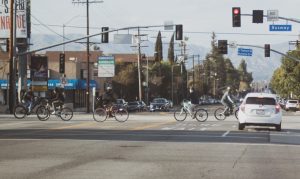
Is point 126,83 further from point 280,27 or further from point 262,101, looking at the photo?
point 262,101

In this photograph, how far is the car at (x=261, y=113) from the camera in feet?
84.8

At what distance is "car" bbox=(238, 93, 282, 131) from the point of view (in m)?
25.9

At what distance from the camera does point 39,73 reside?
58812 mm

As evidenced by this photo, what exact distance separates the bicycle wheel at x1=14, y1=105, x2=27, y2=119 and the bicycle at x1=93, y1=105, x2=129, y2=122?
4.77 metres

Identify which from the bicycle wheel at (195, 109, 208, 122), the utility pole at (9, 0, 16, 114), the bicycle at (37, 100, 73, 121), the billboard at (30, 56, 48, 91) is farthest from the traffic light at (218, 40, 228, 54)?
the bicycle at (37, 100, 73, 121)

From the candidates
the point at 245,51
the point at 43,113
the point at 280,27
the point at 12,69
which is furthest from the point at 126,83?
the point at 43,113

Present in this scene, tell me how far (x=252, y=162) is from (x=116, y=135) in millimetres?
8596

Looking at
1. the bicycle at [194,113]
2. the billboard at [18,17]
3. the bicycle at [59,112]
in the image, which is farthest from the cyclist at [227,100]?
the billboard at [18,17]

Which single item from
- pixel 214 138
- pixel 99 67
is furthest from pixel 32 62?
pixel 214 138

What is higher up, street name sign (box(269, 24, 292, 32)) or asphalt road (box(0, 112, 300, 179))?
street name sign (box(269, 24, 292, 32))

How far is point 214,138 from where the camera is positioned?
21078mm

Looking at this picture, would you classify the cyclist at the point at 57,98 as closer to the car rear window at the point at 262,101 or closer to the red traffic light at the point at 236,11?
the car rear window at the point at 262,101

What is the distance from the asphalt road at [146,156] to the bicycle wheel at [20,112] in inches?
500

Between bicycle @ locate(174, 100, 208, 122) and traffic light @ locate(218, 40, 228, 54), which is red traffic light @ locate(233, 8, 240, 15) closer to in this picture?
bicycle @ locate(174, 100, 208, 122)
